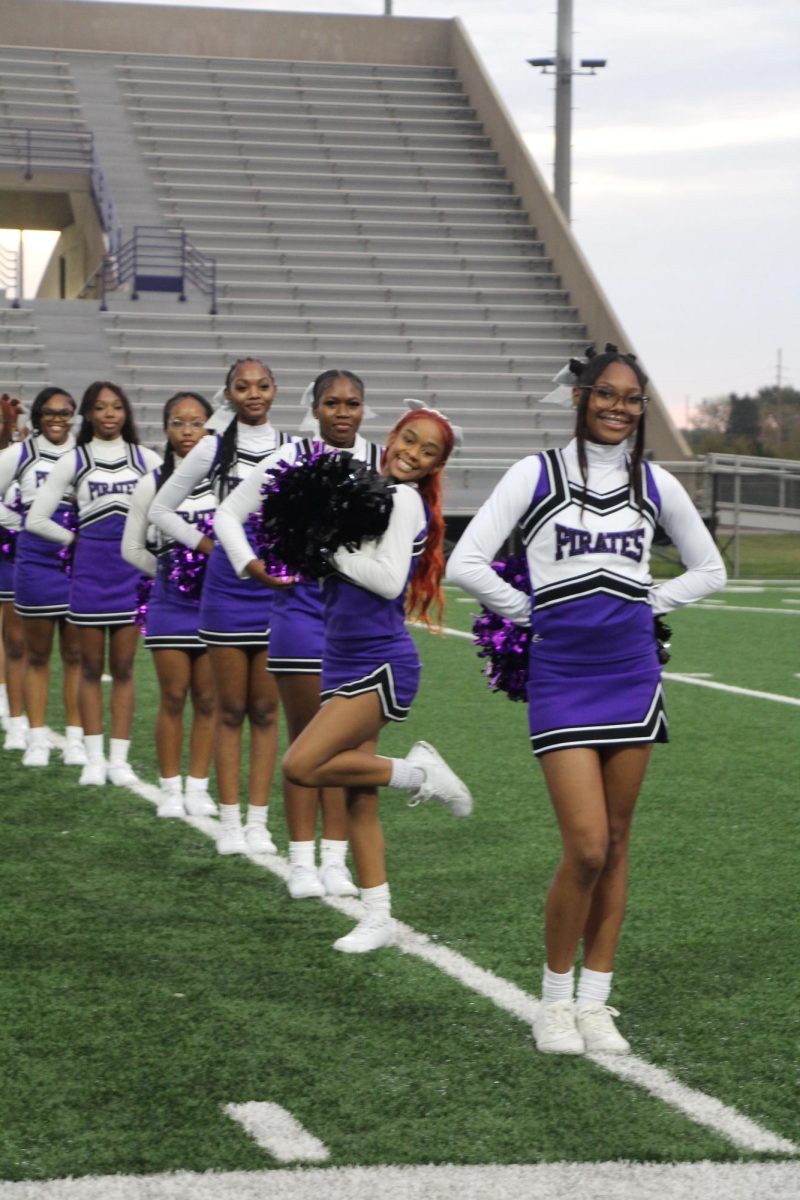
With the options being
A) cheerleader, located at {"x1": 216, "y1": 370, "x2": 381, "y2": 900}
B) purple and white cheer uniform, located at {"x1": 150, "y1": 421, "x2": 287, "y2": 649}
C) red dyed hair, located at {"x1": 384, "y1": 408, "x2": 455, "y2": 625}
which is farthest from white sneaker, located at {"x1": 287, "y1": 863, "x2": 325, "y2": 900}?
red dyed hair, located at {"x1": 384, "y1": 408, "x2": 455, "y2": 625}

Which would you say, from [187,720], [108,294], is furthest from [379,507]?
[108,294]

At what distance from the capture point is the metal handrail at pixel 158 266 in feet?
81.7

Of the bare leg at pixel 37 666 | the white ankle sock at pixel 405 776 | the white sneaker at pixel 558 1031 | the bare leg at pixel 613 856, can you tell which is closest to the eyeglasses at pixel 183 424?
the bare leg at pixel 37 666

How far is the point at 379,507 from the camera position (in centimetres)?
437

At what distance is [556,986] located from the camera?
3770 millimetres

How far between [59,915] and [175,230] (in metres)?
22.1

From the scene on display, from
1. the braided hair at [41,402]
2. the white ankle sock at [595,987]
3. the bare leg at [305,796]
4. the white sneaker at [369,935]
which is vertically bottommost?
the white sneaker at [369,935]

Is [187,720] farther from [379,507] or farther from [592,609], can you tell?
[592,609]

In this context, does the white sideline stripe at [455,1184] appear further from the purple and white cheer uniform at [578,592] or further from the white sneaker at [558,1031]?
the purple and white cheer uniform at [578,592]

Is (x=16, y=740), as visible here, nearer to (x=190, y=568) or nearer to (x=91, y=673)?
(x=91, y=673)

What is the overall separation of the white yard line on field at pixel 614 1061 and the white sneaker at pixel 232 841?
3.3 inches

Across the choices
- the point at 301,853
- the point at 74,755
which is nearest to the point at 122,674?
the point at 74,755

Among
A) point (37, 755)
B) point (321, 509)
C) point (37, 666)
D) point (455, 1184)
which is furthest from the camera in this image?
point (37, 666)

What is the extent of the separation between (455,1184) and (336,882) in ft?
7.39
